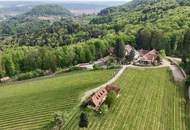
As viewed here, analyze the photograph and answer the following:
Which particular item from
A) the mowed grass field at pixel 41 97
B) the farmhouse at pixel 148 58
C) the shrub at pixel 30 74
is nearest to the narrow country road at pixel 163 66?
the mowed grass field at pixel 41 97

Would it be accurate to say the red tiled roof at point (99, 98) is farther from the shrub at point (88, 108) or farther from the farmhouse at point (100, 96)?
the shrub at point (88, 108)

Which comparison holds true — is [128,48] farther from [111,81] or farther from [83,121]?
[83,121]

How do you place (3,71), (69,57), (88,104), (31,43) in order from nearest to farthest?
(88,104)
(3,71)
(69,57)
(31,43)

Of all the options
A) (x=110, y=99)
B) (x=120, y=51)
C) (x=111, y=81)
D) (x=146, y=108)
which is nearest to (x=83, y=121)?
(x=110, y=99)

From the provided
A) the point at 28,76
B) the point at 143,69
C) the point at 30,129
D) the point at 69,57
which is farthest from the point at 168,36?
the point at 30,129

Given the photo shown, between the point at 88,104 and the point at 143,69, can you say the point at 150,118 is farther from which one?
the point at 143,69

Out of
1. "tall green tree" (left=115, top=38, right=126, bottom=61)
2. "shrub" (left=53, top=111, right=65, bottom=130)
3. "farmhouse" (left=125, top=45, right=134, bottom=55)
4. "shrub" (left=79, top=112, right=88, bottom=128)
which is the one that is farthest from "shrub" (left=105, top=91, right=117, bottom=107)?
"farmhouse" (left=125, top=45, right=134, bottom=55)
